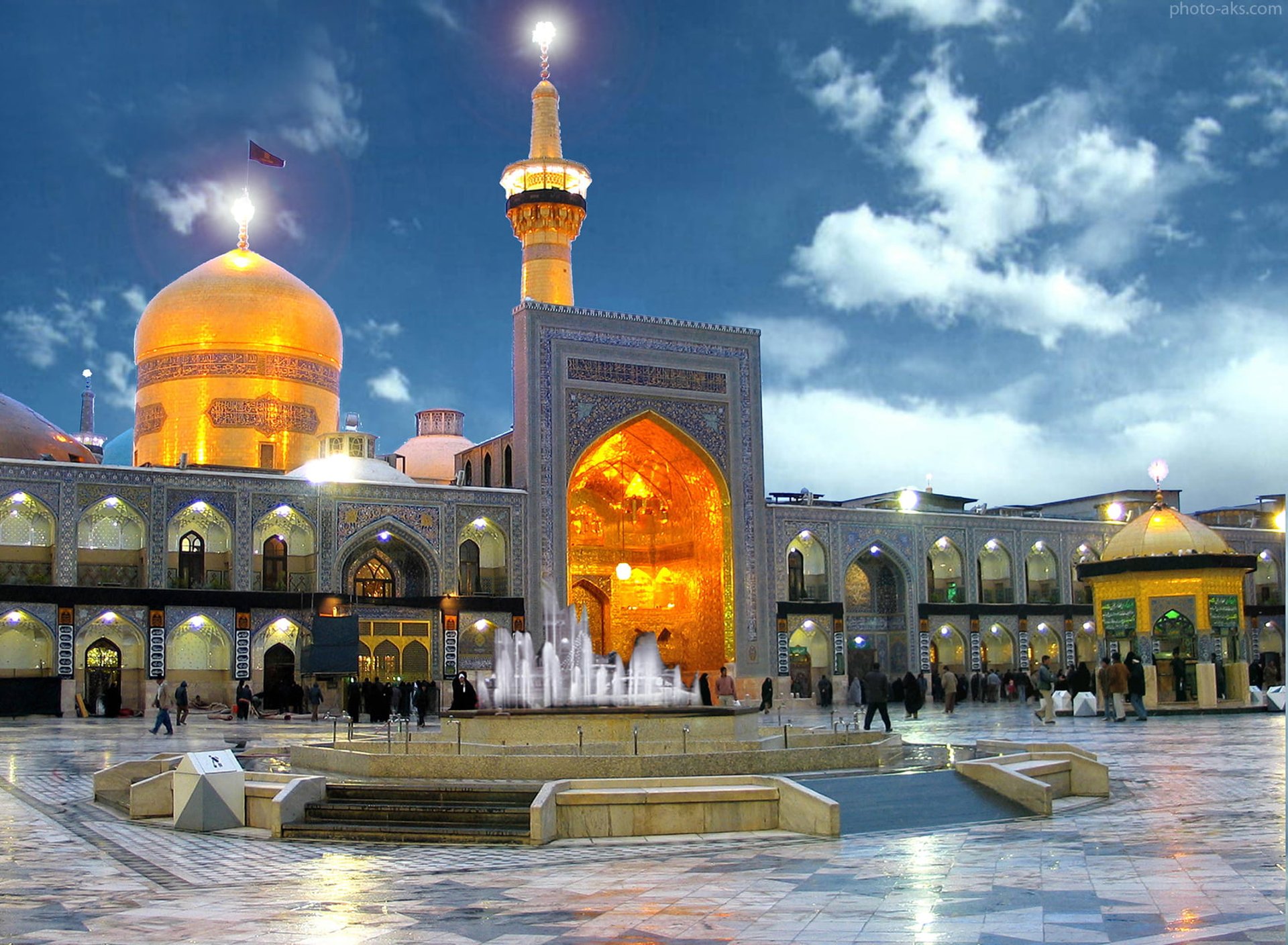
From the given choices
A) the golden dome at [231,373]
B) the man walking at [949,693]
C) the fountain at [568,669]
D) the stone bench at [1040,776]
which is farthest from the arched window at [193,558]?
the stone bench at [1040,776]

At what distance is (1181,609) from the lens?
24.0 m

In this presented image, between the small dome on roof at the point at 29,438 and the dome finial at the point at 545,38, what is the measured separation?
15.3m

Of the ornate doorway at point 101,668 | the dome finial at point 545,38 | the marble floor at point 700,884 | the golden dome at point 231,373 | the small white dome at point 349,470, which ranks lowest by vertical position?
the marble floor at point 700,884

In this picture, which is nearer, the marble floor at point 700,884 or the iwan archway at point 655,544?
the marble floor at point 700,884

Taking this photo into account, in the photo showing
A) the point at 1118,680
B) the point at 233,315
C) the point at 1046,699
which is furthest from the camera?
the point at 233,315

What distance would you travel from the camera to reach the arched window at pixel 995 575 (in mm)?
37469

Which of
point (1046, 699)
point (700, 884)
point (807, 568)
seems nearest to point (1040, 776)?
point (700, 884)

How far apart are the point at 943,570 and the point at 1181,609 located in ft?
43.6

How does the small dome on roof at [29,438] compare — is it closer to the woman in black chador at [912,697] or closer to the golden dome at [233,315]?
the golden dome at [233,315]

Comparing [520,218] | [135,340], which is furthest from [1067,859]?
[135,340]

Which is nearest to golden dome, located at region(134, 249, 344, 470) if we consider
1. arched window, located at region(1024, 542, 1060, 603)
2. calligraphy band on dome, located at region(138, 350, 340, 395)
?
calligraphy band on dome, located at region(138, 350, 340, 395)

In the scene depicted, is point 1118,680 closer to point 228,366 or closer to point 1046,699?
point 1046,699

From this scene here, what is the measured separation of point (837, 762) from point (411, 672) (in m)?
19.2

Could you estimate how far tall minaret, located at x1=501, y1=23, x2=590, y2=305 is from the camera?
114 ft
